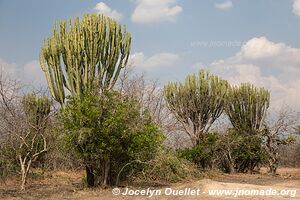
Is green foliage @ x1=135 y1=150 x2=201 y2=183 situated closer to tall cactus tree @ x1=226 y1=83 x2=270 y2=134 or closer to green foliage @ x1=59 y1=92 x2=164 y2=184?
green foliage @ x1=59 y1=92 x2=164 y2=184

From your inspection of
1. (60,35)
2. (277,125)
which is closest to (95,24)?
(60,35)

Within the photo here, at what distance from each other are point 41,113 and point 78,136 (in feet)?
33.8

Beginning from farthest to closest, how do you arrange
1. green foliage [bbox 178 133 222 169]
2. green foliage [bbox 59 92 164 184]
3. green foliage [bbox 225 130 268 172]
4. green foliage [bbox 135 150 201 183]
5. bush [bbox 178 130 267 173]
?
green foliage [bbox 225 130 268 172]
bush [bbox 178 130 267 173]
green foliage [bbox 178 133 222 169]
green foliage [bbox 135 150 201 183]
green foliage [bbox 59 92 164 184]

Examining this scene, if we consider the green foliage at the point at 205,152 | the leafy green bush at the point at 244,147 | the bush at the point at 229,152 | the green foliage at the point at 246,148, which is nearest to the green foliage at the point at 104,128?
the green foliage at the point at 205,152

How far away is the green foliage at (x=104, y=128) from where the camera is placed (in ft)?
36.0

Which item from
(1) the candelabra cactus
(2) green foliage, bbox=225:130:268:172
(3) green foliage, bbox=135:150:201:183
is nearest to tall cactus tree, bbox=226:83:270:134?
(2) green foliage, bbox=225:130:268:172

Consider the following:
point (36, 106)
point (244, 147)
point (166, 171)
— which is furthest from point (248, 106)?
point (36, 106)

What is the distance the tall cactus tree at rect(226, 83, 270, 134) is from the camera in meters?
22.3

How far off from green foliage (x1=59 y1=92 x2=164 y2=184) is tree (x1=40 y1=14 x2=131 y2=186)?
1.37 m

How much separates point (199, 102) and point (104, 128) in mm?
10873

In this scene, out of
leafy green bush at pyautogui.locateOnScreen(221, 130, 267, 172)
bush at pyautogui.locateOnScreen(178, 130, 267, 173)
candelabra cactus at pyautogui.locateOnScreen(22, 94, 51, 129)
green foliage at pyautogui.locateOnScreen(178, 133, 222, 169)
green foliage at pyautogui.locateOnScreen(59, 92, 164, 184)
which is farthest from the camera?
leafy green bush at pyautogui.locateOnScreen(221, 130, 267, 172)

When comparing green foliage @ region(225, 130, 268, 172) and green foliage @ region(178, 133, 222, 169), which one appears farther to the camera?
green foliage @ region(225, 130, 268, 172)

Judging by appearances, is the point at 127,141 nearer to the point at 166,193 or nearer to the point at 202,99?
the point at 166,193

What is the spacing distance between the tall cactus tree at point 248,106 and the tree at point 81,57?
11.1 metres
